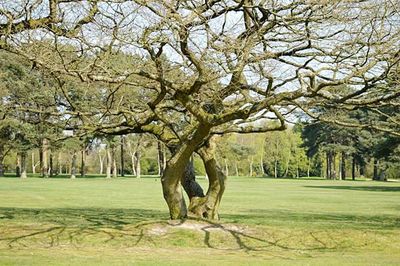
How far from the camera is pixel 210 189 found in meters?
19.0

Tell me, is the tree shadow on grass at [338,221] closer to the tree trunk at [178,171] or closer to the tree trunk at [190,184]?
the tree trunk at [190,184]

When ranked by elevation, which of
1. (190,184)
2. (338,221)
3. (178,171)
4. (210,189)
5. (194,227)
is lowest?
(338,221)

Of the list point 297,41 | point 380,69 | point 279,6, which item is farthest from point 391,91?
point 279,6

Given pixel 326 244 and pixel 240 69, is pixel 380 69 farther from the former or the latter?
pixel 326 244

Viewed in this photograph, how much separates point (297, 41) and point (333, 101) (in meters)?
1.81

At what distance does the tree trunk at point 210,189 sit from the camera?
18.6 metres

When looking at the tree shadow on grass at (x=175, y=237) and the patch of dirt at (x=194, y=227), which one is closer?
the tree shadow on grass at (x=175, y=237)

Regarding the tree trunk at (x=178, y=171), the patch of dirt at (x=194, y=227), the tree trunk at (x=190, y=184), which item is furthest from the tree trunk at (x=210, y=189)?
the patch of dirt at (x=194, y=227)

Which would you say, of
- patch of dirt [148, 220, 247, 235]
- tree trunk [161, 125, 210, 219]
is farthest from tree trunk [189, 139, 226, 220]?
patch of dirt [148, 220, 247, 235]

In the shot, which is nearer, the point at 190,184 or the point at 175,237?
the point at 175,237

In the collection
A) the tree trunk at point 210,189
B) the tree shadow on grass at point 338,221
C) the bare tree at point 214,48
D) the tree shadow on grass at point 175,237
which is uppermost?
the bare tree at point 214,48

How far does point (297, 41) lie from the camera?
47.1 ft

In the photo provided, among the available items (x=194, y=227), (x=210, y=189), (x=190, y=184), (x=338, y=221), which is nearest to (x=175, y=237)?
(x=194, y=227)

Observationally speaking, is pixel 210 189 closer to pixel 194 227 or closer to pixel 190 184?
pixel 190 184
